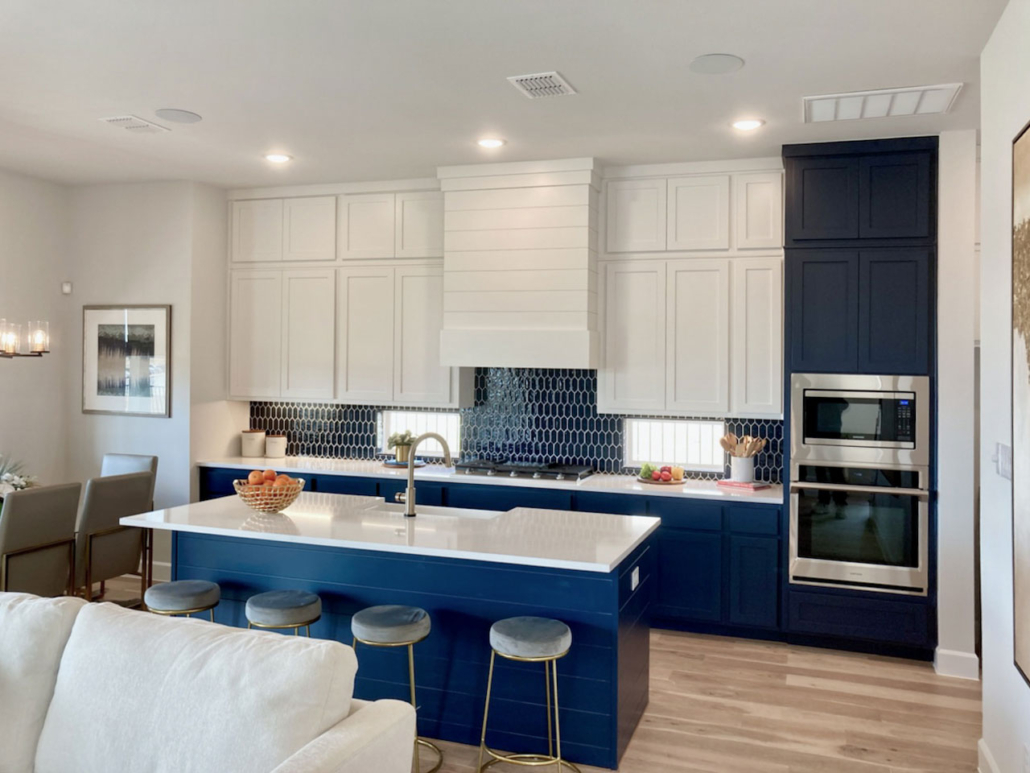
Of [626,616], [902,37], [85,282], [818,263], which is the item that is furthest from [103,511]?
[902,37]

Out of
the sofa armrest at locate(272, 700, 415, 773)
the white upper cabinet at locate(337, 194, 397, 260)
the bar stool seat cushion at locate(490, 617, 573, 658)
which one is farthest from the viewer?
the white upper cabinet at locate(337, 194, 397, 260)

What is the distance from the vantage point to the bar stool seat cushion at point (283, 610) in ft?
10.1

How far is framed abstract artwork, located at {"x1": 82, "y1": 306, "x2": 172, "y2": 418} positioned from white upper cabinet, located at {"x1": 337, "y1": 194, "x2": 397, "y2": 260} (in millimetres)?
1309

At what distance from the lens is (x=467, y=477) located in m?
5.04

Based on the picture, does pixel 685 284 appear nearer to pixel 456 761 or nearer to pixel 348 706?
pixel 456 761

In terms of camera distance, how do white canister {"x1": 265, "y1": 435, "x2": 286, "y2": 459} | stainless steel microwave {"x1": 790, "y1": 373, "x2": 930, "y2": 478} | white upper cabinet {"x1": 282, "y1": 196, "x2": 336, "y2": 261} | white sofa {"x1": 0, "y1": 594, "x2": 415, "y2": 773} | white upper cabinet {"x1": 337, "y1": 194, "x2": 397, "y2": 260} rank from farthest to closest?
1. white canister {"x1": 265, "y1": 435, "x2": 286, "y2": 459}
2. white upper cabinet {"x1": 282, "y1": 196, "x2": 336, "y2": 261}
3. white upper cabinet {"x1": 337, "y1": 194, "x2": 397, "y2": 260}
4. stainless steel microwave {"x1": 790, "y1": 373, "x2": 930, "y2": 478}
5. white sofa {"x1": 0, "y1": 594, "x2": 415, "y2": 773}

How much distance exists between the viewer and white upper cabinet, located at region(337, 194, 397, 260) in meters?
5.54

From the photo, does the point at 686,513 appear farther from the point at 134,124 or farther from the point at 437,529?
the point at 134,124

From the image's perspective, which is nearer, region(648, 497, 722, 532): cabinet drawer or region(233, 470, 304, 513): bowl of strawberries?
region(233, 470, 304, 513): bowl of strawberries

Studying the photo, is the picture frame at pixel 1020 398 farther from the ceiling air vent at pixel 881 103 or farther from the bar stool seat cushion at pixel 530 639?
the bar stool seat cushion at pixel 530 639

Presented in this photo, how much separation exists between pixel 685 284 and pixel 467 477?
179 centimetres

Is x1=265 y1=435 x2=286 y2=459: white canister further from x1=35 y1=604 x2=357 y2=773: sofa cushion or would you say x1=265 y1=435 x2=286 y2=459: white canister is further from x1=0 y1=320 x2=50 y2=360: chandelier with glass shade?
x1=35 y1=604 x2=357 y2=773: sofa cushion

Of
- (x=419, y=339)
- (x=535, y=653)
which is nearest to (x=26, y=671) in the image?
(x=535, y=653)

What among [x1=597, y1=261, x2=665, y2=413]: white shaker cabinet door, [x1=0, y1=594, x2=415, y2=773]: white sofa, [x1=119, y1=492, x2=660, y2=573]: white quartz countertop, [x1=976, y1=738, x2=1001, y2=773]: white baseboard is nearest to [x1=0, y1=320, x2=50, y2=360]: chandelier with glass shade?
[x1=119, y1=492, x2=660, y2=573]: white quartz countertop
